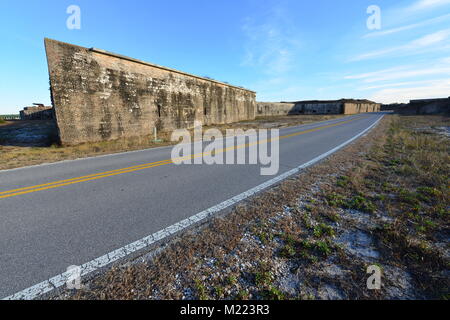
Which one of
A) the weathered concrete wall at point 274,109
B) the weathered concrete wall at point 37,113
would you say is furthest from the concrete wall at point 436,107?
the weathered concrete wall at point 37,113

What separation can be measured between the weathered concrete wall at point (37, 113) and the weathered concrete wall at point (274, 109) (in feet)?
126

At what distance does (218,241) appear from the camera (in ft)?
8.27

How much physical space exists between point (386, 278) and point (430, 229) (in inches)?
61.8

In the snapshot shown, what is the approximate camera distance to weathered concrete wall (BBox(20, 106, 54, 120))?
29941mm

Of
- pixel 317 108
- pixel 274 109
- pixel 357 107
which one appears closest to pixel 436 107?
pixel 357 107

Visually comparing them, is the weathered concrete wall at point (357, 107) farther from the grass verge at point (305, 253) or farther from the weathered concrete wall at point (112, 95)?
the grass verge at point (305, 253)

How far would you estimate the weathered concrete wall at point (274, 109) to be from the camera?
41656 mm

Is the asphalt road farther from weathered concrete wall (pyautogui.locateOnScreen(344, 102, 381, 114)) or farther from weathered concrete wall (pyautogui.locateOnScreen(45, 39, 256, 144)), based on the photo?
weathered concrete wall (pyautogui.locateOnScreen(344, 102, 381, 114))

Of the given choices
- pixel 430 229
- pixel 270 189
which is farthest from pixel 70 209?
pixel 430 229

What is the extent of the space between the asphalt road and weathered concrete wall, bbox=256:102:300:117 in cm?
3772

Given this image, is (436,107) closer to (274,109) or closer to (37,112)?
(274,109)

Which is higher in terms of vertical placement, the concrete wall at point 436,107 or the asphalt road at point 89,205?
the concrete wall at point 436,107

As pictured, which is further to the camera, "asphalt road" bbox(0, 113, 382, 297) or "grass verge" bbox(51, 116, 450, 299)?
→ "asphalt road" bbox(0, 113, 382, 297)

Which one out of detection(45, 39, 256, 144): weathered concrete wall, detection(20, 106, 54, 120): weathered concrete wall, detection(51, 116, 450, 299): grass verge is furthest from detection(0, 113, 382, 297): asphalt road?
detection(20, 106, 54, 120): weathered concrete wall
